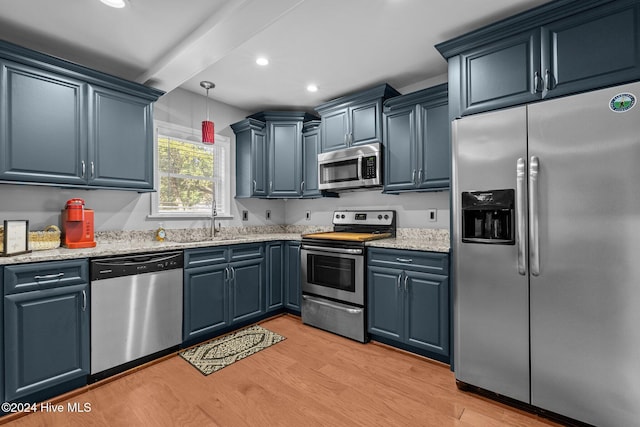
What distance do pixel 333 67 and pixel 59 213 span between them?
2676 mm

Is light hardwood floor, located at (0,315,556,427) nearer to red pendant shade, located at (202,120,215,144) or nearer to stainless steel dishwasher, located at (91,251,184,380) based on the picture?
stainless steel dishwasher, located at (91,251,184,380)

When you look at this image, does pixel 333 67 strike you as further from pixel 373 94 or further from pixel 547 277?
pixel 547 277

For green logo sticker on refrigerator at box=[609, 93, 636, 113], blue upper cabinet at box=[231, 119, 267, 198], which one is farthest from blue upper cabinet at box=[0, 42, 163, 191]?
green logo sticker on refrigerator at box=[609, 93, 636, 113]

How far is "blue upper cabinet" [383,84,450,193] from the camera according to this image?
2.73 metres

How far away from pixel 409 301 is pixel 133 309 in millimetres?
2196

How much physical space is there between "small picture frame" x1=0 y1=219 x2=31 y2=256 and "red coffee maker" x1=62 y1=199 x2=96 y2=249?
0.96ft

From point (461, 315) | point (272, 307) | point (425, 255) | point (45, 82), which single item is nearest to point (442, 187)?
point (425, 255)

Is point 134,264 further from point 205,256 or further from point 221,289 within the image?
point 221,289

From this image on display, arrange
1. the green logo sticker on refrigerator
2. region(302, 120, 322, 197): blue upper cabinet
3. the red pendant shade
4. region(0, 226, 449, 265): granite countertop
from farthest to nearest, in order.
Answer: region(302, 120, 322, 197): blue upper cabinet → the red pendant shade → region(0, 226, 449, 265): granite countertop → the green logo sticker on refrigerator

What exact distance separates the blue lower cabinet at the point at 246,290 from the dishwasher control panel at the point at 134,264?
0.58 m

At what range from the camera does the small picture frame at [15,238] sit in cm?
192

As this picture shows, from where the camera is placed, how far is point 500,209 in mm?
1940

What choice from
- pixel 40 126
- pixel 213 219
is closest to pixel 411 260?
pixel 213 219

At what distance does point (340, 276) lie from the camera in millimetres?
3025
